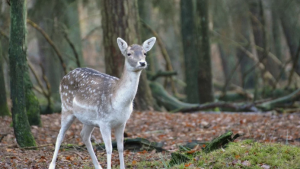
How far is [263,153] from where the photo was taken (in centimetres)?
599

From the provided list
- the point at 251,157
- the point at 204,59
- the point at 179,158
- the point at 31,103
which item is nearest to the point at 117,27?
the point at 204,59

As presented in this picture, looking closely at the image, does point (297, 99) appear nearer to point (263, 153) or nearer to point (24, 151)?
point (263, 153)

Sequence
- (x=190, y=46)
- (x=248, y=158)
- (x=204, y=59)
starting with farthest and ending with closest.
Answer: (x=190, y=46) < (x=204, y=59) < (x=248, y=158)

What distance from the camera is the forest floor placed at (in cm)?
705

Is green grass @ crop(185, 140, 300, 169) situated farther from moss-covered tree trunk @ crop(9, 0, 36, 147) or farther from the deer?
moss-covered tree trunk @ crop(9, 0, 36, 147)

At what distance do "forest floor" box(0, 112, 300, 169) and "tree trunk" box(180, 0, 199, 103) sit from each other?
7.75ft

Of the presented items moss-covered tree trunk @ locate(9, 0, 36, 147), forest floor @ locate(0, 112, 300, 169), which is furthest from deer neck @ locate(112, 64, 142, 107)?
moss-covered tree trunk @ locate(9, 0, 36, 147)

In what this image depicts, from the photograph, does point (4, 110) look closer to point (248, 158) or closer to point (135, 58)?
point (135, 58)

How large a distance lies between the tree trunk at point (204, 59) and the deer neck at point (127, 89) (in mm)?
8627

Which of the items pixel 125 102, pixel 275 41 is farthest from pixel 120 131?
pixel 275 41

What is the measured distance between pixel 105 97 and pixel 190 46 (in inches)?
341

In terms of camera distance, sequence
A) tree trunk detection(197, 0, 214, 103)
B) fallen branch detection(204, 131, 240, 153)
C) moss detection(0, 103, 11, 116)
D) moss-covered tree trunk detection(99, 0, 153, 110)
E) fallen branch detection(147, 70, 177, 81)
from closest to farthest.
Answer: fallen branch detection(204, 131, 240, 153)
moss detection(0, 103, 11, 116)
moss-covered tree trunk detection(99, 0, 153, 110)
tree trunk detection(197, 0, 214, 103)
fallen branch detection(147, 70, 177, 81)

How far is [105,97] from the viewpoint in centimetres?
631

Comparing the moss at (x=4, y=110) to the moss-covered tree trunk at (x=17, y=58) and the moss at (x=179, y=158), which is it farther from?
the moss at (x=179, y=158)
